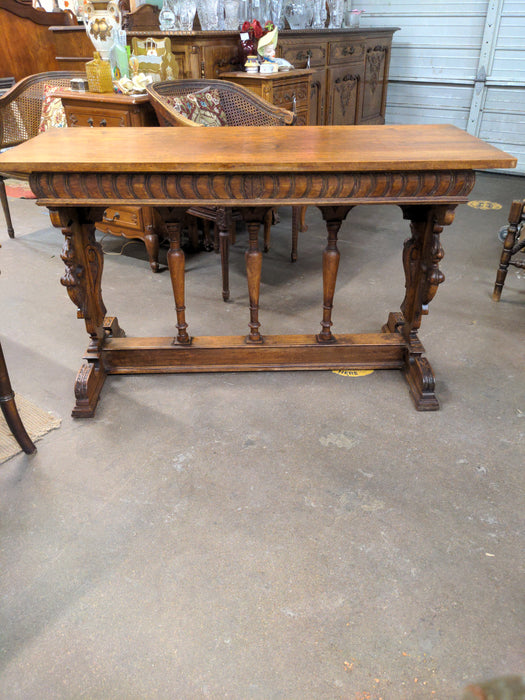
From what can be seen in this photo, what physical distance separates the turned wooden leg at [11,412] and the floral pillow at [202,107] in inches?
71.0

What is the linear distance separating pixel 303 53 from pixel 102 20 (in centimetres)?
171

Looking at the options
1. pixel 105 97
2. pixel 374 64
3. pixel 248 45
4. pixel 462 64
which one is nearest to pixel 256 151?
pixel 105 97

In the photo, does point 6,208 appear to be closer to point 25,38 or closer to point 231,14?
point 231,14

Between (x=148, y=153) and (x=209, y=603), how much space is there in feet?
4.60

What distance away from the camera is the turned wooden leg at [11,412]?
1.80 metres

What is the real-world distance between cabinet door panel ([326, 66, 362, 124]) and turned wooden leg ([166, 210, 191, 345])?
3004 mm

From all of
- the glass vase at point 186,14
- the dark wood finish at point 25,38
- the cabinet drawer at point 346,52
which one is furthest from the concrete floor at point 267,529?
the dark wood finish at point 25,38

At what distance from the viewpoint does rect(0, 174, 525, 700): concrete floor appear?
128 centimetres

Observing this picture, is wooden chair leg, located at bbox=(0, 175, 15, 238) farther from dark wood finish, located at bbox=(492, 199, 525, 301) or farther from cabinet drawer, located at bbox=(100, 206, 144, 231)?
dark wood finish, located at bbox=(492, 199, 525, 301)

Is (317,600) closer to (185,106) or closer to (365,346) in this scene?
(365,346)

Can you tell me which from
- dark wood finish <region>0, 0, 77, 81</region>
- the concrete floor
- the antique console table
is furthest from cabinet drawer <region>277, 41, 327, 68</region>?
dark wood finish <region>0, 0, 77, 81</region>

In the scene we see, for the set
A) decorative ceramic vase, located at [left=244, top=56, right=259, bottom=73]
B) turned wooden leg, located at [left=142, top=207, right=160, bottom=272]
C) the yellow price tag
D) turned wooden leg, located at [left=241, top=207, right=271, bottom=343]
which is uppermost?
decorative ceramic vase, located at [left=244, top=56, right=259, bottom=73]

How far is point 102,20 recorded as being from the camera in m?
2.88

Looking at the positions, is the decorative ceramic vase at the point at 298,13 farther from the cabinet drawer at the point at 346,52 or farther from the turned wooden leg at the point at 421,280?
the turned wooden leg at the point at 421,280
